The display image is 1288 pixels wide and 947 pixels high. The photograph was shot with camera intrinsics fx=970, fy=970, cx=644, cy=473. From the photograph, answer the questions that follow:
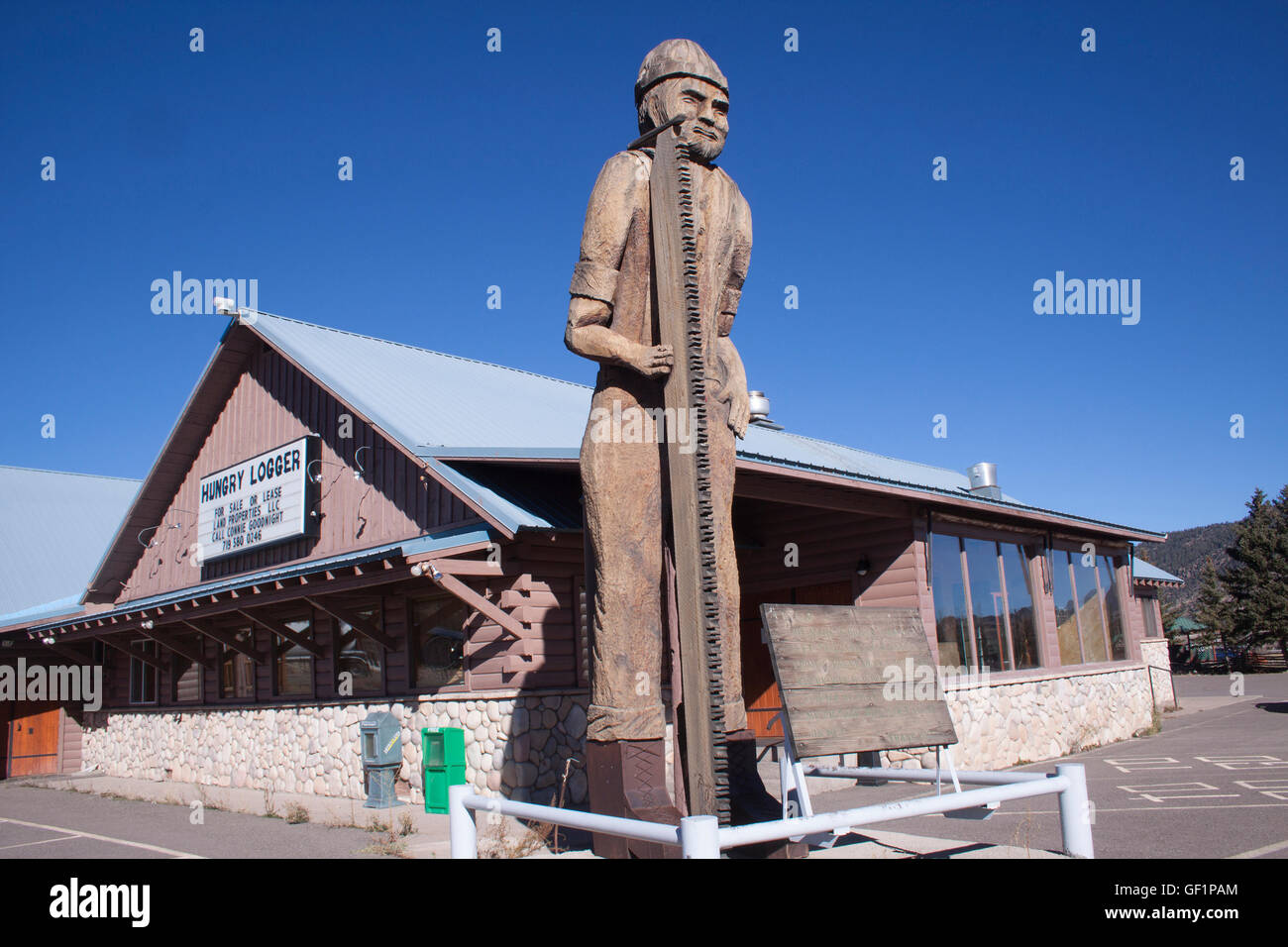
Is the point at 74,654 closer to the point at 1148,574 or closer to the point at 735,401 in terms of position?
the point at 735,401

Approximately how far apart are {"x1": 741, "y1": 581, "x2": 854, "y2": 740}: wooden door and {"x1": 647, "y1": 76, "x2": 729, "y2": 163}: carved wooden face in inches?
357

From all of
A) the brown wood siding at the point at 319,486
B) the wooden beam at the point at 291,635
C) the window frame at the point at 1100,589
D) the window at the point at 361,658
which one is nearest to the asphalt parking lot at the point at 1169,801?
the window frame at the point at 1100,589

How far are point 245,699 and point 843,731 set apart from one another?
1286 centimetres

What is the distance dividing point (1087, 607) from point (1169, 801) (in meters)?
7.72

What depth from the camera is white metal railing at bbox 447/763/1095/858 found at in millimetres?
3033

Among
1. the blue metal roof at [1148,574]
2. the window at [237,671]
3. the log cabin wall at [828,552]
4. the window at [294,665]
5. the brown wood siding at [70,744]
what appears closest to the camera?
the log cabin wall at [828,552]

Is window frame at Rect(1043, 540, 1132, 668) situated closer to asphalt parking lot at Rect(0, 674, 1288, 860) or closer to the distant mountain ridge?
asphalt parking lot at Rect(0, 674, 1288, 860)

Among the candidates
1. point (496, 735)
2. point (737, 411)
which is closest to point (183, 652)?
point (496, 735)

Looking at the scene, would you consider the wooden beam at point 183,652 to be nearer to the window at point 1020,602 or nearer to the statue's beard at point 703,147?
the window at point 1020,602

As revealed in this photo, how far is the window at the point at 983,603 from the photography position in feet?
41.1

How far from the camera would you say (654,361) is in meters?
4.27

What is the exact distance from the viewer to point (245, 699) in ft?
49.4
